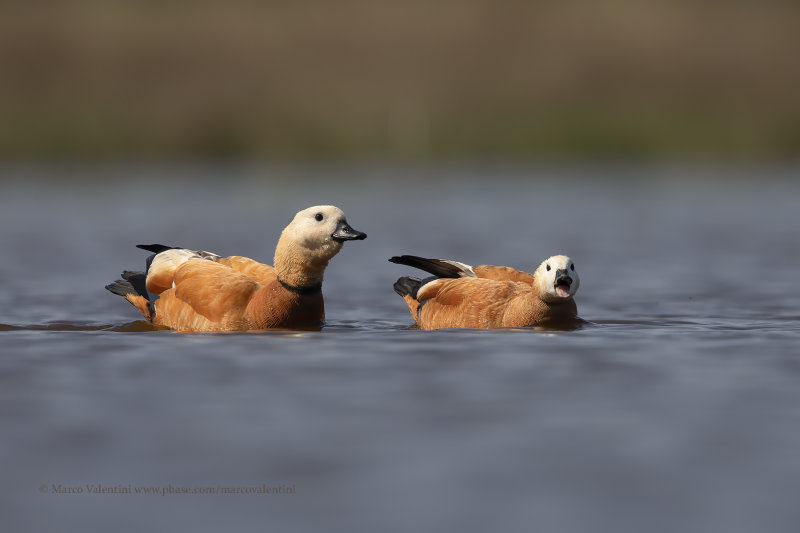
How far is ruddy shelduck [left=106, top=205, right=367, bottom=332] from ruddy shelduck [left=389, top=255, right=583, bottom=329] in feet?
3.37

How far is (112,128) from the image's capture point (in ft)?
137

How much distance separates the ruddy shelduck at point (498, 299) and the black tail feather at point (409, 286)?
28 centimetres

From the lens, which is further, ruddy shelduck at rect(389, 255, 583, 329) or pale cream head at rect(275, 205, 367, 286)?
ruddy shelduck at rect(389, 255, 583, 329)

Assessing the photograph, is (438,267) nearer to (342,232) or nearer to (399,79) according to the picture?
(342,232)

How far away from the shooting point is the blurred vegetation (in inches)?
1681

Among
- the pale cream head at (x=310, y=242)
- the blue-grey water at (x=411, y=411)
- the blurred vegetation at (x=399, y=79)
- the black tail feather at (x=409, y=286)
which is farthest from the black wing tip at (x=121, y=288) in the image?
the blurred vegetation at (x=399, y=79)

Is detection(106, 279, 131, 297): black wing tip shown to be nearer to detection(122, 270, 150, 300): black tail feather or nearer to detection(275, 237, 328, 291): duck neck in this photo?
detection(122, 270, 150, 300): black tail feather

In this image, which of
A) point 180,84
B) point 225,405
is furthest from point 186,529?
point 180,84

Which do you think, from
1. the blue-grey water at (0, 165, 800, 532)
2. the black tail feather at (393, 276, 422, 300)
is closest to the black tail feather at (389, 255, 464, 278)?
the black tail feather at (393, 276, 422, 300)

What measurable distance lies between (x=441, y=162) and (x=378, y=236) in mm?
21014

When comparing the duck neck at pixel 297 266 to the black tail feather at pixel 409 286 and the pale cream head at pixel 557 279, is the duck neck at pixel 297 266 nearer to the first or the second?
the black tail feather at pixel 409 286

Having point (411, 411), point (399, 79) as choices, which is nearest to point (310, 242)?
point (411, 411)

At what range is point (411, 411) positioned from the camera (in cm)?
820

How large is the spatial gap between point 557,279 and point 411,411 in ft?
12.8
